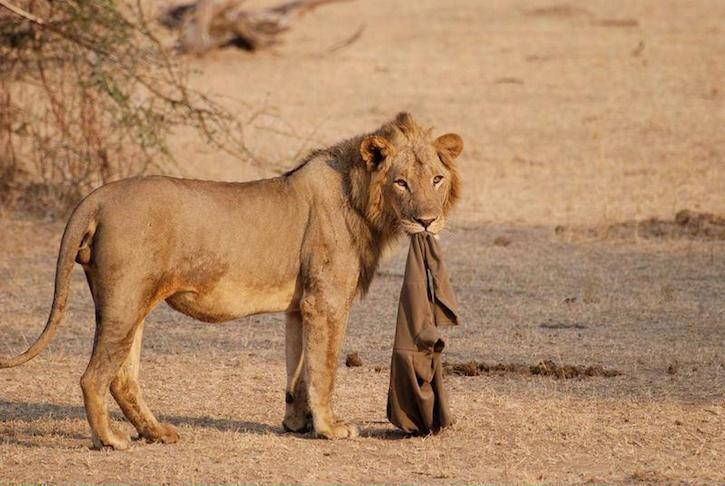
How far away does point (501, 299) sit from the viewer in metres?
9.81

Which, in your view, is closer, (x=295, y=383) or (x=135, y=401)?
(x=135, y=401)

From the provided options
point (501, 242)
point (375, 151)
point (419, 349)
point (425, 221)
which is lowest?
point (419, 349)

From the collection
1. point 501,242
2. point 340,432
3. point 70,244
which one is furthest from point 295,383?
point 501,242

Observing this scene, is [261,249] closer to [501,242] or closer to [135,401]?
[135,401]

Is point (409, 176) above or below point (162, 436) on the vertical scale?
above

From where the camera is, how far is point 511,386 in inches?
289

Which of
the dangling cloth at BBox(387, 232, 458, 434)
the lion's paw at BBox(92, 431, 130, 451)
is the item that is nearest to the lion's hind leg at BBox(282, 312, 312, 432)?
the dangling cloth at BBox(387, 232, 458, 434)

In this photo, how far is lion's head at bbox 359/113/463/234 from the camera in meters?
6.09

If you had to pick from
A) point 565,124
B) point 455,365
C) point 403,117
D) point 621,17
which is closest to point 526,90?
point 565,124

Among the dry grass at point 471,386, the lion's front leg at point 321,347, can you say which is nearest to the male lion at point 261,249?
the lion's front leg at point 321,347

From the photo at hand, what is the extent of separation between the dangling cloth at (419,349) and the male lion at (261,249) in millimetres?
189

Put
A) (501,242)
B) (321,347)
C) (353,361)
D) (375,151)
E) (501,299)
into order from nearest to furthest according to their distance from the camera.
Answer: (321,347) < (375,151) < (353,361) < (501,299) < (501,242)

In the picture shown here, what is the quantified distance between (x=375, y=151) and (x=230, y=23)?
49.0ft

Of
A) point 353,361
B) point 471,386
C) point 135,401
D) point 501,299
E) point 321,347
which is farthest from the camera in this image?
point 501,299
